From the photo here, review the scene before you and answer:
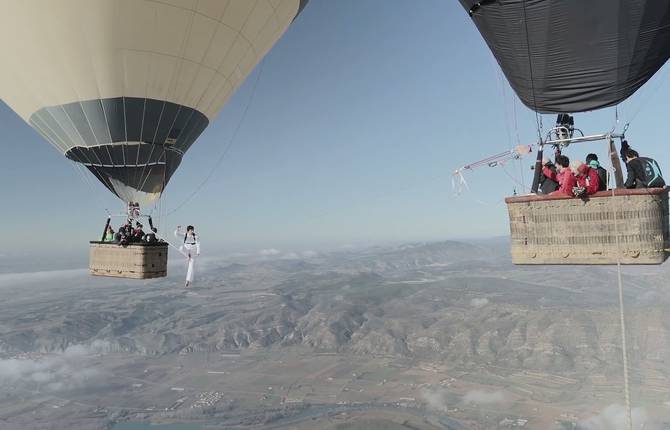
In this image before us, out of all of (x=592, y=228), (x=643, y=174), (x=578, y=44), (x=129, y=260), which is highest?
(x=578, y=44)

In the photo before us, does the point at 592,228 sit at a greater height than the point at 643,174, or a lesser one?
lesser

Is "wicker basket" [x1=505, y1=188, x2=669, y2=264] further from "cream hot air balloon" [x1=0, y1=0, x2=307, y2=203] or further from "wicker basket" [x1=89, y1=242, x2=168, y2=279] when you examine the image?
"cream hot air balloon" [x1=0, y1=0, x2=307, y2=203]

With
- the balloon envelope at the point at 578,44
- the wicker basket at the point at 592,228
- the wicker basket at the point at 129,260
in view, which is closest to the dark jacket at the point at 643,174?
the wicker basket at the point at 592,228

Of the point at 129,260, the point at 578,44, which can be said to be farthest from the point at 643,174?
the point at 129,260

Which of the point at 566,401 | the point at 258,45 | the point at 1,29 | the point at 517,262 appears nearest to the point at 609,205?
the point at 517,262

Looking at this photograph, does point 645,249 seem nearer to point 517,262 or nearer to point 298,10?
point 517,262

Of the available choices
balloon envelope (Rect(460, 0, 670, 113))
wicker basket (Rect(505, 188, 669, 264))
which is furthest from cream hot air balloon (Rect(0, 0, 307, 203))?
wicker basket (Rect(505, 188, 669, 264))

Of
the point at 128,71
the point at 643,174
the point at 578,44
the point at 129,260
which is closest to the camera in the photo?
the point at 643,174

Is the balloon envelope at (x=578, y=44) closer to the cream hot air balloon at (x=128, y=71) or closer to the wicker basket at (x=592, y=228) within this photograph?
the wicker basket at (x=592, y=228)

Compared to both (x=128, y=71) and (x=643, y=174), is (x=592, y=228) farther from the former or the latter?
(x=128, y=71)
